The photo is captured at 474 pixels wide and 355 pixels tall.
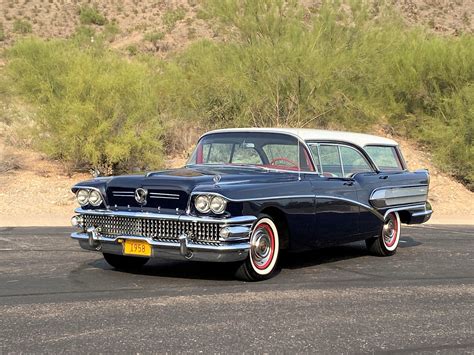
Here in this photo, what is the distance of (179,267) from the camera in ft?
28.5

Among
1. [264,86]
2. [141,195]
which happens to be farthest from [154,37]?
[141,195]

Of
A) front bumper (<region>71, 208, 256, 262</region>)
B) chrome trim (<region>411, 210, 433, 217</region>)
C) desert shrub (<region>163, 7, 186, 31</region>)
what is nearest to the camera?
front bumper (<region>71, 208, 256, 262</region>)

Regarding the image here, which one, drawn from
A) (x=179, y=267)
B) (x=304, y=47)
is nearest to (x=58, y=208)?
(x=179, y=267)

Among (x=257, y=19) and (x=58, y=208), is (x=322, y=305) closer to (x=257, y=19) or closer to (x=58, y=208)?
(x=58, y=208)

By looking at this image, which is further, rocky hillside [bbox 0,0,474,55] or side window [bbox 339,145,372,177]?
rocky hillside [bbox 0,0,474,55]

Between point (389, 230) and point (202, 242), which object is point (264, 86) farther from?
point (202, 242)

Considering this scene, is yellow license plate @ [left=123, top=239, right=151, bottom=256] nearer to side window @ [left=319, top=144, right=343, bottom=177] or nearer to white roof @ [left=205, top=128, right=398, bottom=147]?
white roof @ [left=205, top=128, right=398, bottom=147]

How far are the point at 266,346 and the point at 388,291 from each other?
255 cm

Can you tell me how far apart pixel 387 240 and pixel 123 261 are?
386 centimetres

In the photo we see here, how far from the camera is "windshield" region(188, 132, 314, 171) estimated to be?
864 centimetres

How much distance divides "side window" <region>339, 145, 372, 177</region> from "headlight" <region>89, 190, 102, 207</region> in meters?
3.24

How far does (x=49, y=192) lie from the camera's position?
18438 mm

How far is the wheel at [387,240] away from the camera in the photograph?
1002cm

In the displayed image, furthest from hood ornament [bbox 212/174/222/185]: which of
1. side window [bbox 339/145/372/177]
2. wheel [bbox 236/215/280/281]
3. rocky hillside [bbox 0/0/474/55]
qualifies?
rocky hillside [bbox 0/0/474/55]
